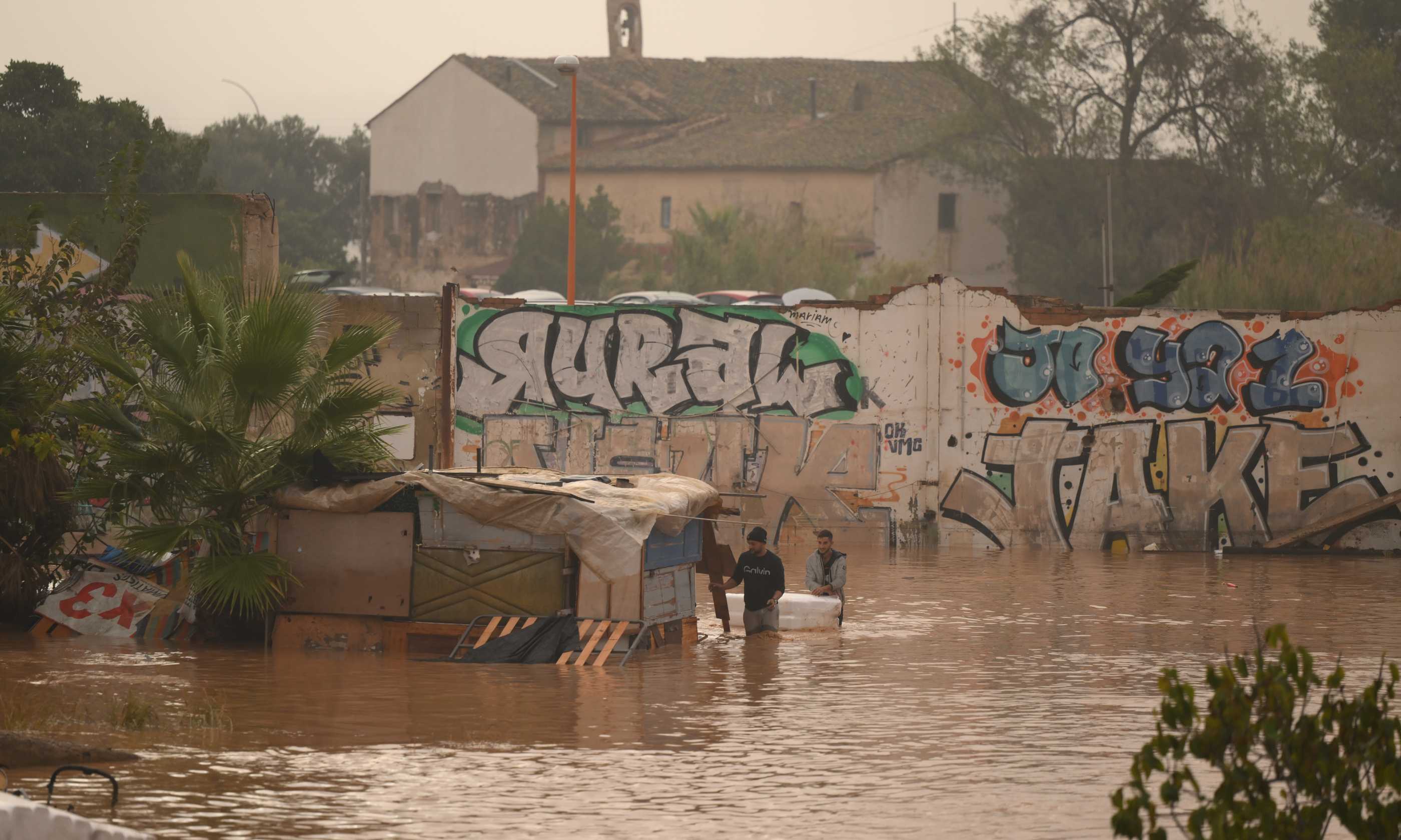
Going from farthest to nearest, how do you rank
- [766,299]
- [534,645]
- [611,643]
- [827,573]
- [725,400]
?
[766,299]
[725,400]
[827,573]
[534,645]
[611,643]

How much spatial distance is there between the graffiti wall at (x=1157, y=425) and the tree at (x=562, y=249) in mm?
34904

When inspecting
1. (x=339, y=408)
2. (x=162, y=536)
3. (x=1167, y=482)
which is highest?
(x=339, y=408)

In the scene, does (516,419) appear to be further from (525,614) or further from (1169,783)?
(1169,783)

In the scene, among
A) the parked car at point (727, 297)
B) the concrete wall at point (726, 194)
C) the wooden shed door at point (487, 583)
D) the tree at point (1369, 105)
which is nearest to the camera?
the wooden shed door at point (487, 583)

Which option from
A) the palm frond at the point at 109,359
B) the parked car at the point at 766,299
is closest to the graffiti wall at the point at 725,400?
the palm frond at the point at 109,359

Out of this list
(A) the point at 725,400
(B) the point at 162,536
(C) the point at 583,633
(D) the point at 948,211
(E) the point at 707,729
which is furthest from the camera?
(D) the point at 948,211

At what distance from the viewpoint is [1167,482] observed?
79.6ft

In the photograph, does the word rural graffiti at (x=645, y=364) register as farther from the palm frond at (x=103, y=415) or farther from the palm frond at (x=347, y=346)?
the palm frond at (x=103, y=415)

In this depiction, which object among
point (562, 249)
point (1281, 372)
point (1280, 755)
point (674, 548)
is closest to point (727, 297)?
point (562, 249)

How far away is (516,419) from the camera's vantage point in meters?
24.6

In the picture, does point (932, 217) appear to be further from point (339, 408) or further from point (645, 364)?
point (339, 408)

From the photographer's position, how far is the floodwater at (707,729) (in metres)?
8.65

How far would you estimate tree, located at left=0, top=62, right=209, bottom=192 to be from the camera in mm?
40531

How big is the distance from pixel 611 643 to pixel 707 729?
280 cm
